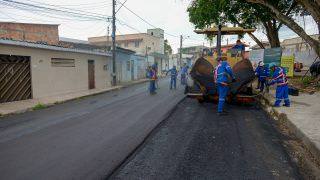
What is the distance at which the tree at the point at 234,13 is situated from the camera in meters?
21.4

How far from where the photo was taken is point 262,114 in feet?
34.8

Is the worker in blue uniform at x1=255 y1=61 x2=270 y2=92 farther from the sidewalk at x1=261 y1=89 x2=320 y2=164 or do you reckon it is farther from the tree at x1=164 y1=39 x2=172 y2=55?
the tree at x1=164 y1=39 x2=172 y2=55

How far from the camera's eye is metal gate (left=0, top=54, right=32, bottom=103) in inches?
615

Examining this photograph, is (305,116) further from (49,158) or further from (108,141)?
(49,158)

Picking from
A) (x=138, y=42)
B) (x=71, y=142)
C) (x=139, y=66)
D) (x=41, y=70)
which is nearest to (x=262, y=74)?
(x=71, y=142)

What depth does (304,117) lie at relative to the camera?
29.7 ft

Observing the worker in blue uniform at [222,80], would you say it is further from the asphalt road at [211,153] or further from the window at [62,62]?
the window at [62,62]

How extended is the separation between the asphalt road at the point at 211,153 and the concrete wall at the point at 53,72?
1097 cm

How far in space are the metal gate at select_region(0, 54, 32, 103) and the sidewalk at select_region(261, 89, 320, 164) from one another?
11.7 meters

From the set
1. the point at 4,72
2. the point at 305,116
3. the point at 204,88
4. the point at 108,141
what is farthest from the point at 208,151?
the point at 4,72

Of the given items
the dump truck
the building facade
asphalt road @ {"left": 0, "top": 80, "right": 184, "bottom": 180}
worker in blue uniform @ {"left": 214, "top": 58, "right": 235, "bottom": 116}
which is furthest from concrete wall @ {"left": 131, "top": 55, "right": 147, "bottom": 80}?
worker in blue uniform @ {"left": 214, "top": 58, "right": 235, "bottom": 116}

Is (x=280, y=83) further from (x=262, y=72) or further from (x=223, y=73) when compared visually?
(x=262, y=72)

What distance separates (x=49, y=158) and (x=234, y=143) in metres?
3.60

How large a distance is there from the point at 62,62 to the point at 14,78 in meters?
4.88
